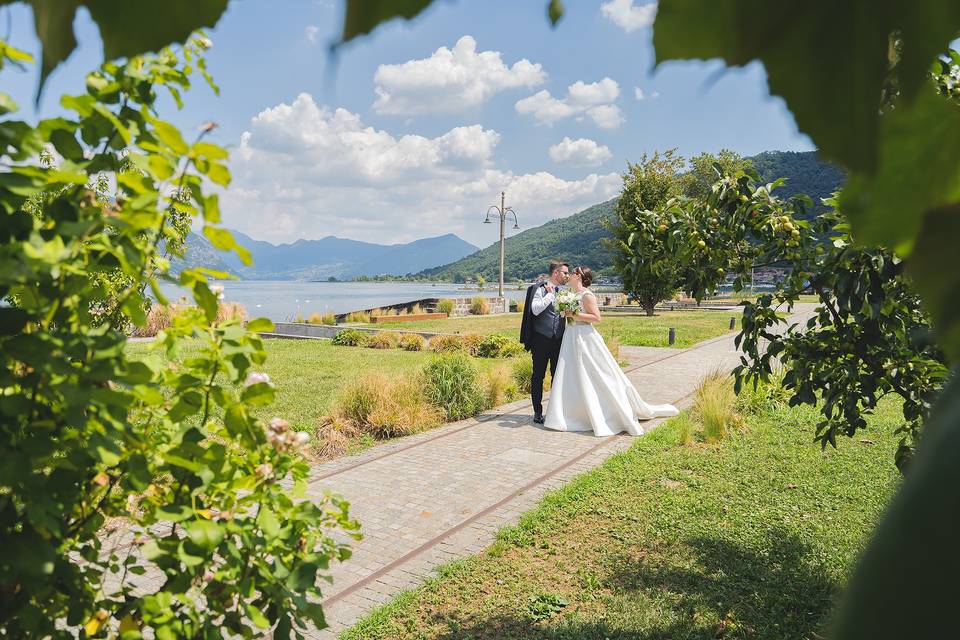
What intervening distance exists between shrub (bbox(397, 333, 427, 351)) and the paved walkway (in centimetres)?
782

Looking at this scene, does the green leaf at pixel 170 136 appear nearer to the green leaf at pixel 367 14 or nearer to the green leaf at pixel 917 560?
the green leaf at pixel 367 14

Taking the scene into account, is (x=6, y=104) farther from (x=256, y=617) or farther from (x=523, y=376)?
(x=523, y=376)

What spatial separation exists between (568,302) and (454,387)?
2.21 m

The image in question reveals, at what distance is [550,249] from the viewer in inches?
3477

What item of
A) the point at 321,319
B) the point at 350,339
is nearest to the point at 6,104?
the point at 350,339

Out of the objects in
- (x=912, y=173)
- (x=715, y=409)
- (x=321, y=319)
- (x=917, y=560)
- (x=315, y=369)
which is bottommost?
(x=315, y=369)

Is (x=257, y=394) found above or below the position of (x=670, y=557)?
above

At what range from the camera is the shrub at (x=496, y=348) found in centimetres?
1554

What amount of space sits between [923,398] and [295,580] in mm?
3203

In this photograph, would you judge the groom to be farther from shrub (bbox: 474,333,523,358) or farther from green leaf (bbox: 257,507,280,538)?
green leaf (bbox: 257,507,280,538)

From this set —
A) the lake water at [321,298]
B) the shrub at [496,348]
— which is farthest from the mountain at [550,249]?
the shrub at [496,348]

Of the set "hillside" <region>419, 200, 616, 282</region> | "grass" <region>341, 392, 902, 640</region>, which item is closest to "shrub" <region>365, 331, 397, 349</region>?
"grass" <region>341, 392, 902, 640</region>

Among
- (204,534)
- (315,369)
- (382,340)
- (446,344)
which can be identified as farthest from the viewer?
(382,340)

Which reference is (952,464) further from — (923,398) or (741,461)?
(741,461)
